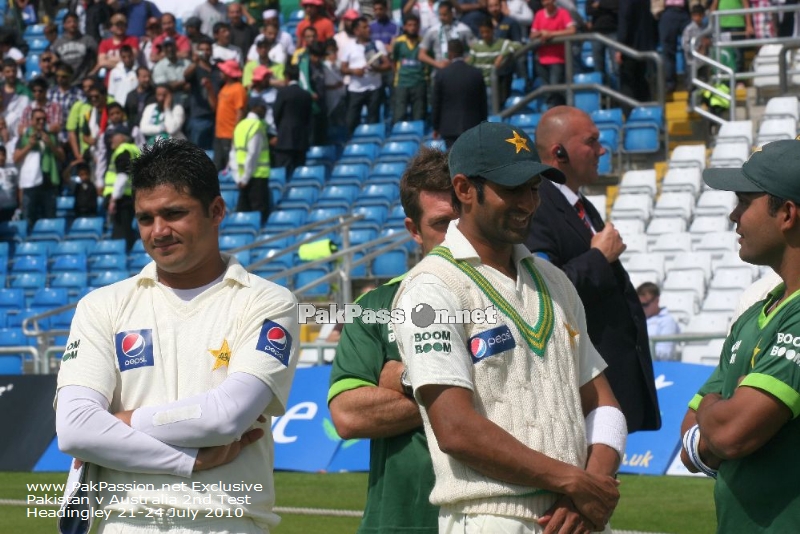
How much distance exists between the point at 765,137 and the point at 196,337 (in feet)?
40.1

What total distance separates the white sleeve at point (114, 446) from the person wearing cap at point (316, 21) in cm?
1670

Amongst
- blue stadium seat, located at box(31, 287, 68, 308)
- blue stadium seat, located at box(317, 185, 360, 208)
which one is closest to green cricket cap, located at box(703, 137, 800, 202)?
blue stadium seat, located at box(317, 185, 360, 208)

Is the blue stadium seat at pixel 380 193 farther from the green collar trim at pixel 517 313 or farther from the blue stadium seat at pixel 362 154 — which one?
the green collar trim at pixel 517 313

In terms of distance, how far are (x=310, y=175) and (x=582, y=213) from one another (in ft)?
46.1

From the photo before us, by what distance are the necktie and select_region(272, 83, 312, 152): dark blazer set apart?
44.1ft

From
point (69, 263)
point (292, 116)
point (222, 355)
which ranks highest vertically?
point (222, 355)

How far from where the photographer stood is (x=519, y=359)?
362 cm

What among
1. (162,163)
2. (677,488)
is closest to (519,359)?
(162,163)

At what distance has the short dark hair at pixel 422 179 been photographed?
15.0 ft

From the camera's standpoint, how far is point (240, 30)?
69.2ft

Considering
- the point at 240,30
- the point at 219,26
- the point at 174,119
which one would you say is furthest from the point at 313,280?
the point at 240,30

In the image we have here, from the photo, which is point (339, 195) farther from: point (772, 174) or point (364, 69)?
point (772, 174)

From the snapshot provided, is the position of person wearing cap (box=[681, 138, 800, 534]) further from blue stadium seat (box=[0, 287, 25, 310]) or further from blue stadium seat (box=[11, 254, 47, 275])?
blue stadium seat (box=[11, 254, 47, 275])

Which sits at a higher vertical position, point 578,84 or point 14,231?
point 578,84
